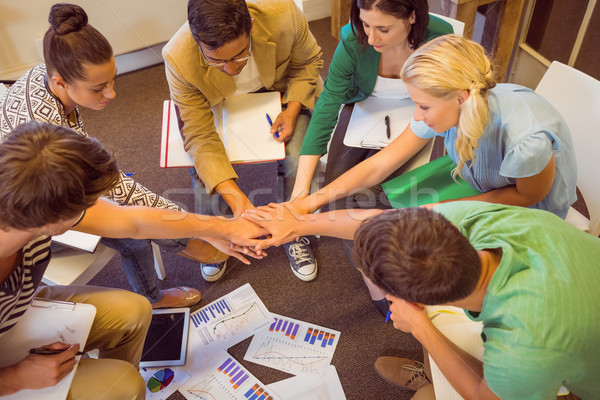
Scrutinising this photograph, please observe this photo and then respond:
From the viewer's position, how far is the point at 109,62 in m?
1.54

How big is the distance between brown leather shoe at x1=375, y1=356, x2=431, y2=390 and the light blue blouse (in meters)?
0.71

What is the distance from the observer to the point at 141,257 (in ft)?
5.79

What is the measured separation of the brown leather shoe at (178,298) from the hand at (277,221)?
410mm

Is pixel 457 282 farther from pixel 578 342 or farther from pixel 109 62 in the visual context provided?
pixel 109 62

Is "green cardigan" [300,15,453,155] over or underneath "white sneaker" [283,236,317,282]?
over

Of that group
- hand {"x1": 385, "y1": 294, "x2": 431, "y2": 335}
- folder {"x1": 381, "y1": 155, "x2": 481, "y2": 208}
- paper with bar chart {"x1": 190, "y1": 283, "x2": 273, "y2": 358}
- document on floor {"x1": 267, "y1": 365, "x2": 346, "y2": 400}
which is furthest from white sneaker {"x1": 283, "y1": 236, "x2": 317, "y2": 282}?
hand {"x1": 385, "y1": 294, "x2": 431, "y2": 335}

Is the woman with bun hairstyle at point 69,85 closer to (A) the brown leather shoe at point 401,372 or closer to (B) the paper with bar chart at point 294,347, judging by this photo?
(B) the paper with bar chart at point 294,347

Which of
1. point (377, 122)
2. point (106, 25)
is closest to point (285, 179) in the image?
point (377, 122)

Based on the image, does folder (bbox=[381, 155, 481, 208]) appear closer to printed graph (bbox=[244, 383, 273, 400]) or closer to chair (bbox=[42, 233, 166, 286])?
printed graph (bbox=[244, 383, 273, 400])

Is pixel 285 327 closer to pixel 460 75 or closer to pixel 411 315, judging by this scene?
pixel 411 315

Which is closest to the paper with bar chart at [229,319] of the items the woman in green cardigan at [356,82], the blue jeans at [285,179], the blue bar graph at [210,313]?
the blue bar graph at [210,313]

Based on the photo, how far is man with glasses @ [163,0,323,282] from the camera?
158cm

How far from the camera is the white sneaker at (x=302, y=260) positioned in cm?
206

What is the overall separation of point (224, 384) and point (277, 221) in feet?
2.09
